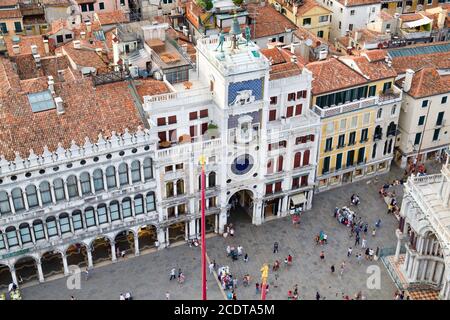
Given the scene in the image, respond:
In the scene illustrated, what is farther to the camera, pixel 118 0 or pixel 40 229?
pixel 118 0

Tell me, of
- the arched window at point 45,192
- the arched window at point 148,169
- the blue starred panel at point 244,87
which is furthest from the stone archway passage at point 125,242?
the blue starred panel at point 244,87

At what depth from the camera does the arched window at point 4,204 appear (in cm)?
6131

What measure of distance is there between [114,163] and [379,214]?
3375 centimetres

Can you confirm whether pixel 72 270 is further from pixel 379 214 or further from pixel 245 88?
pixel 379 214

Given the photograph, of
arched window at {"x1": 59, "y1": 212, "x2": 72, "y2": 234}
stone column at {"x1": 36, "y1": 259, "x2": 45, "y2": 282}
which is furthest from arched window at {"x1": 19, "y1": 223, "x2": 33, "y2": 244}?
arched window at {"x1": 59, "y1": 212, "x2": 72, "y2": 234}

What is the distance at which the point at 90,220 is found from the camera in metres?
67.5

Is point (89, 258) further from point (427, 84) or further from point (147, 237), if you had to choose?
point (427, 84)

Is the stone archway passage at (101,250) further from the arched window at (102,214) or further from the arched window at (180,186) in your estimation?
the arched window at (180,186)

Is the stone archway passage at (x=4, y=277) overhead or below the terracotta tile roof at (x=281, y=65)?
below

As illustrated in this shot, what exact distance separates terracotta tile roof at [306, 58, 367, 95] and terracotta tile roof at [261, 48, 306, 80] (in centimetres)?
379

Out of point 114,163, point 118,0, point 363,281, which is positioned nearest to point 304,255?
point 363,281

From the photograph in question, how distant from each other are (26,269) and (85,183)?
12938 millimetres

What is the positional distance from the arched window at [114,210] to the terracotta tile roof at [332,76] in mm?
26547

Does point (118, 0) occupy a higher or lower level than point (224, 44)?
lower
